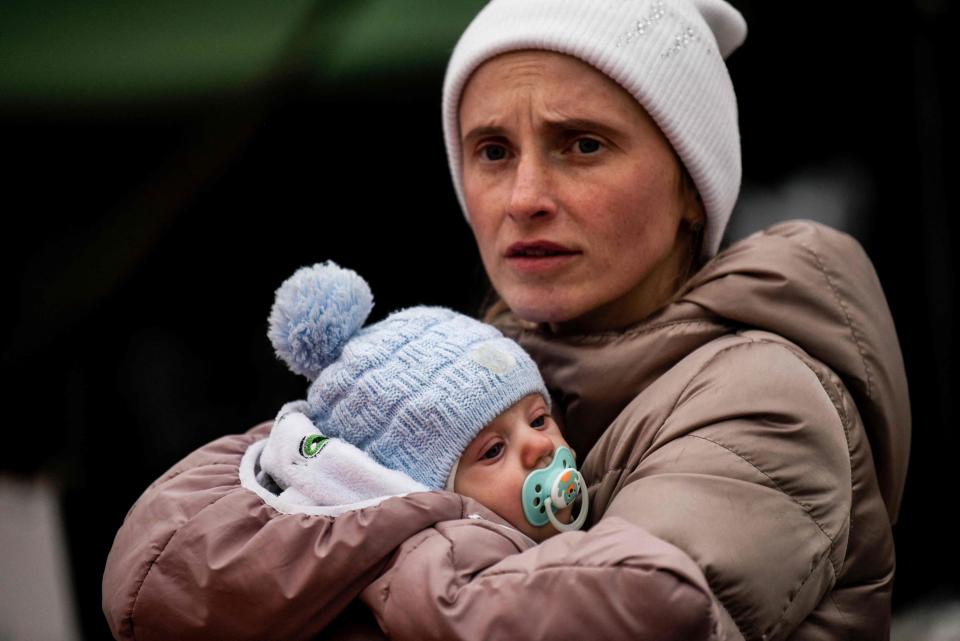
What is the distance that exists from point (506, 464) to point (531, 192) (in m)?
0.39

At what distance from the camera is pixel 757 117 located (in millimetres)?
2602

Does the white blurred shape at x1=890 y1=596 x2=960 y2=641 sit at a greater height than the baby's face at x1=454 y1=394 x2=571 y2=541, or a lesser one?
lesser

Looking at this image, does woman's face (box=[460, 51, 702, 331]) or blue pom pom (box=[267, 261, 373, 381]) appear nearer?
blue pom pom (box=[267, 261, 373, 381])

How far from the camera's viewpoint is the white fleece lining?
1.17 m

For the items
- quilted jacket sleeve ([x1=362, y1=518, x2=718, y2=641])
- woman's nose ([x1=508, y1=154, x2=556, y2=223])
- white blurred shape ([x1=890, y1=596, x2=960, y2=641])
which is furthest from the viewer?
white blurred shape ([x1=890, y1=596, x2=960, y2=641])

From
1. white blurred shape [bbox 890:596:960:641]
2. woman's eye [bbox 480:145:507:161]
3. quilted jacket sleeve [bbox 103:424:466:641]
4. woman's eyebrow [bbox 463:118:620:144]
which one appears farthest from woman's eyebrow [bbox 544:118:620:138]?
white blurred shape [bbox 890:596:960:641]

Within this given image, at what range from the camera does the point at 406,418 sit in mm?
1244

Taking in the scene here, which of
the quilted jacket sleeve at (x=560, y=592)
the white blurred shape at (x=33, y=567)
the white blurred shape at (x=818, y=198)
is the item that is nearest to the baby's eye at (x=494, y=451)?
the quilted jacket sleeve at (x=560, y=592)

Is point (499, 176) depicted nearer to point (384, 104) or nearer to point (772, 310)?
point (772, 310)

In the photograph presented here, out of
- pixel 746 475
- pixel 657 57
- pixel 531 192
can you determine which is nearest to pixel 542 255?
pixel 531 192

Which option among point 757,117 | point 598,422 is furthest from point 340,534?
point 757,117

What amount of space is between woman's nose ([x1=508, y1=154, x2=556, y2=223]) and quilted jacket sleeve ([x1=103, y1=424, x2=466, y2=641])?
0.46m

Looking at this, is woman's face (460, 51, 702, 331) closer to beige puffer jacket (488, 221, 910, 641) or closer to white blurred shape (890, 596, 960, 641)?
beige puffer jacket (488, 221, 910, 641)

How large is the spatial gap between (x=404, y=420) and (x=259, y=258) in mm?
1034
